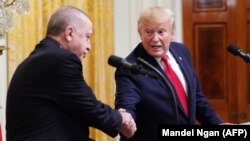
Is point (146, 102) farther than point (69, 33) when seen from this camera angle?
Yes

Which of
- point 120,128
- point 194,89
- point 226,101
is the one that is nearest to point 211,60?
point 226,101

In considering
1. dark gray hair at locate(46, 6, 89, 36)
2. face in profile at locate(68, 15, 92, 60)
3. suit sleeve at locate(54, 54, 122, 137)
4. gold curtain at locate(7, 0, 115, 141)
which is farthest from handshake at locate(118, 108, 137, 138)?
gold curtain at locate(7, 0, 115, 141)

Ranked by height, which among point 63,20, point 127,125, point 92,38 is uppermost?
point 63,20

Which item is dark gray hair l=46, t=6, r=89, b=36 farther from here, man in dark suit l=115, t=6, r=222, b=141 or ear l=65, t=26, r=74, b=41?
man in dark suit l=115, t=6, r=222, b=141

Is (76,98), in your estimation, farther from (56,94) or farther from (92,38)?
(92,38)

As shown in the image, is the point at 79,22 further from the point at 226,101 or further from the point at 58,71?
the point at 226,101

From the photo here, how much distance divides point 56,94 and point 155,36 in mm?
686

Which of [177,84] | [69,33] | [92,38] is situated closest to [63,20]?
[69,33]

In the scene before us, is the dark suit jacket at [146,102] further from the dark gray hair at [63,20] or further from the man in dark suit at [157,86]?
the dark gray hair at [63,20]

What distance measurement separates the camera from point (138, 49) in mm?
2424

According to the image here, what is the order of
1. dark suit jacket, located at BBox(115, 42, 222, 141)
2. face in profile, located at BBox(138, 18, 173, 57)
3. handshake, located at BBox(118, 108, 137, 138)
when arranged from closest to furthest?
handshake, located at BBox(118, 108, 137, 138) < dark suit jacket, located at BBox(115, 42, 222, 141) < face in profile, located at BBox(138, 18, 173, 57)

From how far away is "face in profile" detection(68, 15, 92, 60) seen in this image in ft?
6.41

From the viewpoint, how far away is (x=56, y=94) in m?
1.87

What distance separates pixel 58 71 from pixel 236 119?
8.95 feet
